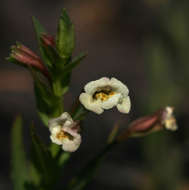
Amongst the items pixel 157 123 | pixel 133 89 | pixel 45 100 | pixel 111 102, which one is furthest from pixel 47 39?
pixel 133 89

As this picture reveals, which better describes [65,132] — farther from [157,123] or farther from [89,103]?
[157,123]

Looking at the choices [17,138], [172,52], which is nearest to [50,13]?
[172,52]

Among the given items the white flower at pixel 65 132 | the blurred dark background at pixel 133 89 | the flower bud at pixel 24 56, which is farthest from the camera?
the blurred dark background at pixel 133 89

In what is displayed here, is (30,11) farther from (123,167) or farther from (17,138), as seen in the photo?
(17,138)

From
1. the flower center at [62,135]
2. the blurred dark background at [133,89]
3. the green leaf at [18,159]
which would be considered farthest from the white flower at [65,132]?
the blurred dark background at [133,89]

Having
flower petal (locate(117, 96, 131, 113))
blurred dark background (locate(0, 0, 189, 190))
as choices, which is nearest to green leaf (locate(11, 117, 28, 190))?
flower petal (locate(117, 96, 131, 113))

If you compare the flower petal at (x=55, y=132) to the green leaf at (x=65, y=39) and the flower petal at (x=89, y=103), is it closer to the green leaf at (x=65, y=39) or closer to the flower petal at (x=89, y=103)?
the flower petal at (x=89, y=103)

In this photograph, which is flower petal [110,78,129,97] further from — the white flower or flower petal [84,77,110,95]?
the white flower
